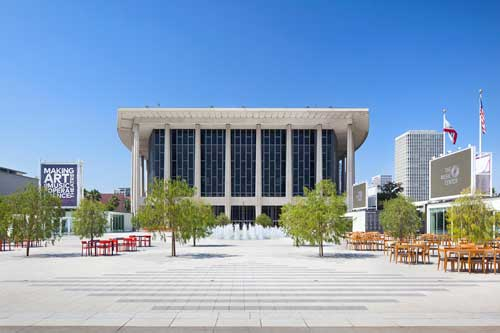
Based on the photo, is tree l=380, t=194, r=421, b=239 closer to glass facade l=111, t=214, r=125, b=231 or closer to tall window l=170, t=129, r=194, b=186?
glass facade l=111, t=214, r=125, b=231

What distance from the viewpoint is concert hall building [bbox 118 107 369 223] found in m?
77.5

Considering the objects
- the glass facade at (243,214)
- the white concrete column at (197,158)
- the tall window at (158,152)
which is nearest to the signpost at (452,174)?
the glass facade at (243,214)

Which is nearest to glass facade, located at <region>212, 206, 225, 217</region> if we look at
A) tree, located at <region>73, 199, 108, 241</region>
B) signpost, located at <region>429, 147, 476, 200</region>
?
signpost, located at <region>429, 147, 476, 200</region>

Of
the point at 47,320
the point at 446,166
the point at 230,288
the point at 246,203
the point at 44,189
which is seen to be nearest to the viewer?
the point at 47,320

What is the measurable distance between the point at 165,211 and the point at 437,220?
24541 millimetres

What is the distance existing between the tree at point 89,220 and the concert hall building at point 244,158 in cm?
5018

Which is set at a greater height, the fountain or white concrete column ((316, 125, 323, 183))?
white concrete column ((316, 125, 323, 183))

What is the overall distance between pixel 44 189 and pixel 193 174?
5294 cm

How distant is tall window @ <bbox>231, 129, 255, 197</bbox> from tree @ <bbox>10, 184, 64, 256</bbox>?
54876 millimetres

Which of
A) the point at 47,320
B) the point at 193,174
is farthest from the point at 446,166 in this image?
the point at 193,174

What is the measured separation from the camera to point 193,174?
7856 centimetres

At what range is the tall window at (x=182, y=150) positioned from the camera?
3103 inches

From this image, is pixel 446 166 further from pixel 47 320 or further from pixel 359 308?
pixel 47 320

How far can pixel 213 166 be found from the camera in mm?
79062
